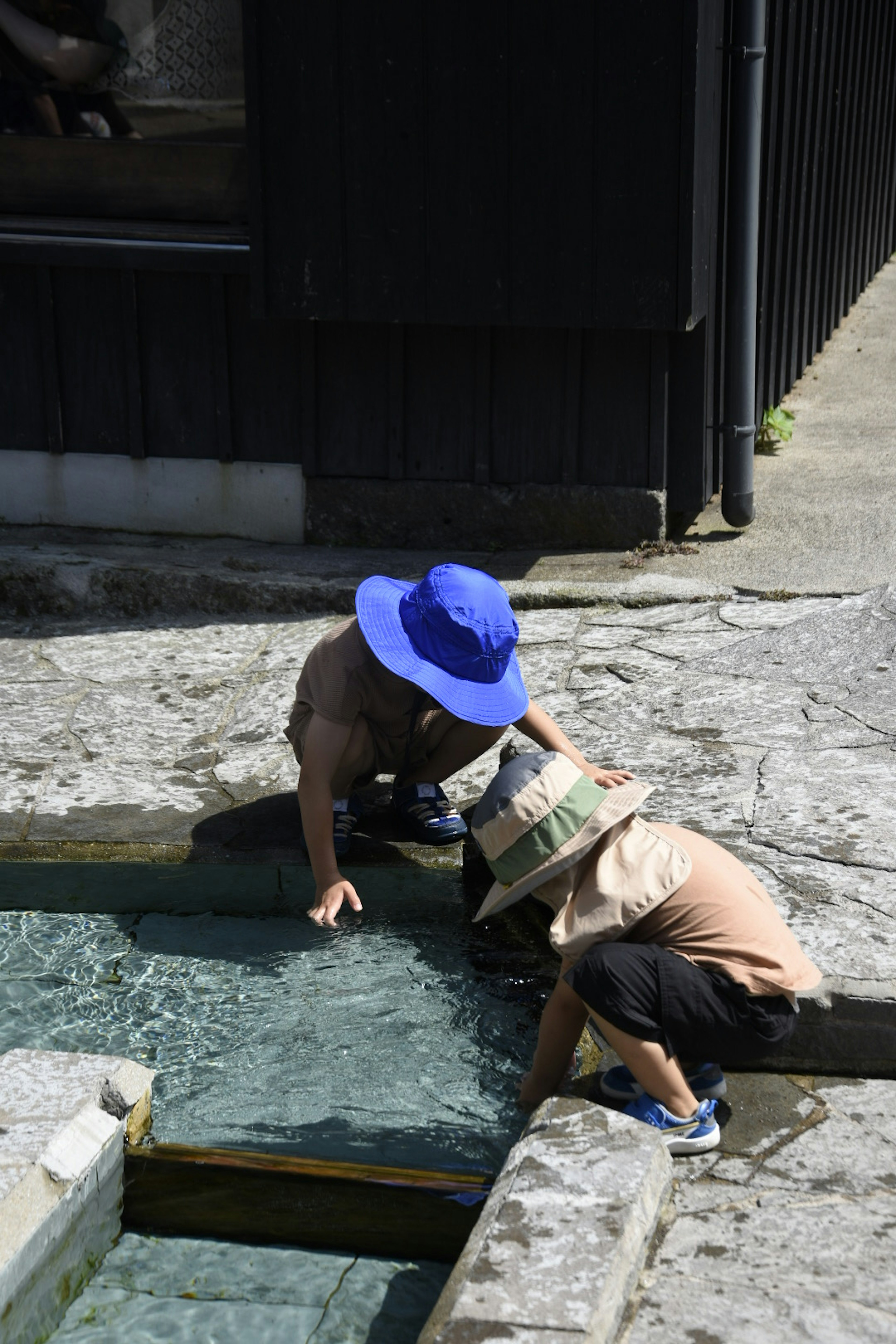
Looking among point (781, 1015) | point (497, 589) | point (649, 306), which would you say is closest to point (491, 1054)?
point (781, 1015)

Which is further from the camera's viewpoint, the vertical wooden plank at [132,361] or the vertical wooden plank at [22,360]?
the vertical wooden plank at [22,360]

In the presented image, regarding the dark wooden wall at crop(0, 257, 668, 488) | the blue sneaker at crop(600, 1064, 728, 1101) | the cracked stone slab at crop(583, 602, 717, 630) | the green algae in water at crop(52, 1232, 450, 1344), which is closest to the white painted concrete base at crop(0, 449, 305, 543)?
the dark wooden wall at crop(0, 257, 668, 488)

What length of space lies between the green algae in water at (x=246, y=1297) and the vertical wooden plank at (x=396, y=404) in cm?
358

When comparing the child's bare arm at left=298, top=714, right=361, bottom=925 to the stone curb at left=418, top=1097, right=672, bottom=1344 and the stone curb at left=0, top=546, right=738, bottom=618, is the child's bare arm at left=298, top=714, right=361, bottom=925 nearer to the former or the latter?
the stone curb at left=418, top=1097, right=672, bottom=1344

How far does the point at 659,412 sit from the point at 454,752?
2.25m

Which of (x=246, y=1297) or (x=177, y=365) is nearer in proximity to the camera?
(x=246, y=1297)

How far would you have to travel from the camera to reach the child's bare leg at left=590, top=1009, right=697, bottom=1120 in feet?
7.19

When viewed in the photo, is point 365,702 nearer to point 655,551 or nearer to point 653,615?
point 653,615

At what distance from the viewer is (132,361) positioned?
545 centimetres

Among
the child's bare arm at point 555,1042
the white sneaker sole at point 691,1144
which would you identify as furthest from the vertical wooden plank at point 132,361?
the white sneaker sole at point 691,1144

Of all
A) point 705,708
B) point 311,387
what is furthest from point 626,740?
point 311,387

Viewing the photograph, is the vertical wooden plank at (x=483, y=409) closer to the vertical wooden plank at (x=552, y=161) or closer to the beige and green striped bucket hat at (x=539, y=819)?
the vertical wooden plank at (x=552, y=161)

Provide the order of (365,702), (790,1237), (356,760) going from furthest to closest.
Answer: (356,760) → (365,702) → (790,1237)

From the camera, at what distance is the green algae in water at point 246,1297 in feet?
6.68
